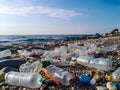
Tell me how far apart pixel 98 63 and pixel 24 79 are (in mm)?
1528

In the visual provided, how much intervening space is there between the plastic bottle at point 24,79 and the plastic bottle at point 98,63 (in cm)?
131

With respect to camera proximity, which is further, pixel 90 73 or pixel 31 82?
pixel 90 73

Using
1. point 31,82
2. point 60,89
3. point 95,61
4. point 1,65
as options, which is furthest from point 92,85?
point 1,65

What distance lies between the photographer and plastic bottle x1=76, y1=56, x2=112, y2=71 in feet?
14.0

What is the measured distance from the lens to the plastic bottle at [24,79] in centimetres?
358

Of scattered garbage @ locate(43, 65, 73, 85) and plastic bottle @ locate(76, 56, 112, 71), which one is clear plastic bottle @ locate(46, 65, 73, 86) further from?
plastic bottle @ locate(76, 56, 112, 71)

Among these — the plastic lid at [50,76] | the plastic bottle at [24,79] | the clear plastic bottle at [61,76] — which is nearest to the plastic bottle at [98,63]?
the clear plastic bottle at [61,76]

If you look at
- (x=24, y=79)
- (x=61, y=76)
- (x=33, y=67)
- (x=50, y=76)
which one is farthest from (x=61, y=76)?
(x=33, y=67)

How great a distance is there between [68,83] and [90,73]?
671 mm

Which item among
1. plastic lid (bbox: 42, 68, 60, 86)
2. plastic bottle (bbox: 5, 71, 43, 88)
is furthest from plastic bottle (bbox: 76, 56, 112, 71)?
plastic bottle (bbox: 5, 71, 43, 88)

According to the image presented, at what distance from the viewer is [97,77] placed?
12.2 ft

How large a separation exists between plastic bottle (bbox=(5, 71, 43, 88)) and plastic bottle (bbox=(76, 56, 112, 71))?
Result: 1.31 meters

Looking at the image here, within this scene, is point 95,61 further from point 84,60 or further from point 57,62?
point 57,62

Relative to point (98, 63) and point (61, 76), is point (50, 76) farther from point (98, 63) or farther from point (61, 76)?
point (98, 63)
